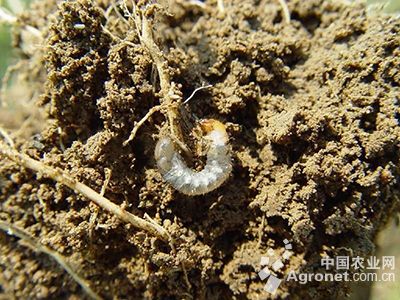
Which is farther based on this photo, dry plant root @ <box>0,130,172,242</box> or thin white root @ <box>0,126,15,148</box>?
thin white root @ <box>0,126,15,148</box>

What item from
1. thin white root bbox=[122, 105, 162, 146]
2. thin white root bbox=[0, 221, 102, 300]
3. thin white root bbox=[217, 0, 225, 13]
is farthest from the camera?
thin white root bbox=[217, 0, 225, 13]

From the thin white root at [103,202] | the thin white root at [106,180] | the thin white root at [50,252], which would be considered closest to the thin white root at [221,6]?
the thin white root at [106,180]

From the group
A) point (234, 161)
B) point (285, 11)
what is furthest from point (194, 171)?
point (285, 11)

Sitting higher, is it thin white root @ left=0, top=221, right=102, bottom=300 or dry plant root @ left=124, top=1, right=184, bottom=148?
dry plant root @ left=124, top=1, right=184, bottom=148

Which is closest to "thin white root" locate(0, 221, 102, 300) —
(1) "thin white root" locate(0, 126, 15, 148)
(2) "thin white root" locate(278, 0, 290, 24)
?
(1) "thin white root" locate(0, 126, 15, 148)

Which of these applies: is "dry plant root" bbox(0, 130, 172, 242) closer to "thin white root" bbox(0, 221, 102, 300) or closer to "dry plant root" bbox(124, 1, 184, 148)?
"dry plant root" bbox(124, 1, 184, 148)

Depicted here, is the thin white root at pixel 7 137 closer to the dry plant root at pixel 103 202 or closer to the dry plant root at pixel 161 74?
the dry plant root at pixel 103 202

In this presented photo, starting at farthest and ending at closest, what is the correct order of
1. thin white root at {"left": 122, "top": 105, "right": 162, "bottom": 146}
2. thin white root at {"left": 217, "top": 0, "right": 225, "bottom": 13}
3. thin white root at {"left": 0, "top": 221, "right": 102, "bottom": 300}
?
thin white root at {"left": 217, "top": 0, "right": 225, "bottom": 13} < thin white root at {"left": 0, "top": 221, "right": 102, "bottom": 300} < thin white root at {"left": 122, "top": 105, "right": 162, "bottom": 146}

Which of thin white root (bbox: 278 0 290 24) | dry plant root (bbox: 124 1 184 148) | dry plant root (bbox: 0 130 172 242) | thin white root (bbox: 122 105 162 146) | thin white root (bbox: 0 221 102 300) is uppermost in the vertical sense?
thin white root (bbox: 278 0 290 24)
